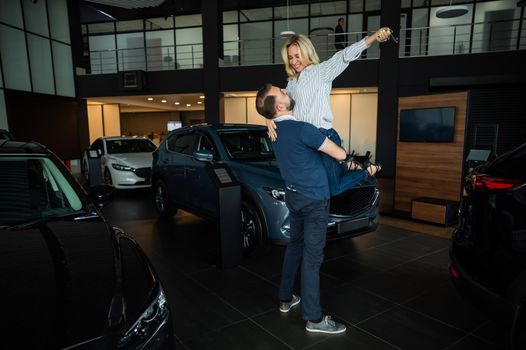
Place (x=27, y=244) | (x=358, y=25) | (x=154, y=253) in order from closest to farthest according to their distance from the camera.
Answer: (x=27, y=244), (x=154, y=253), (x=358, y=25)

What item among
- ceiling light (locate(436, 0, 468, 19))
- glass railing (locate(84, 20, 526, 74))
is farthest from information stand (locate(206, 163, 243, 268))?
glass railing (locate(84, 20, 526, 74))

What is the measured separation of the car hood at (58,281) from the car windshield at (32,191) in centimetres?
19

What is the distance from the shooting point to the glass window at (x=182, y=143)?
502cm

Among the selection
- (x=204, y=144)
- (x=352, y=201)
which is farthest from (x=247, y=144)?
(x=352, y=201)

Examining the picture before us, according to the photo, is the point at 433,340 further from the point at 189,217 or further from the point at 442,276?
the point at 189,217

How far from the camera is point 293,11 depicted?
1614 cm

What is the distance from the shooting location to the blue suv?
3.53 m

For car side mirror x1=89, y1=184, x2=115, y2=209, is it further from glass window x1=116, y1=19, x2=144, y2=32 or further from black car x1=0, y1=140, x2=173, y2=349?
glass window x1=116, y1=19, x2=144, y2=32

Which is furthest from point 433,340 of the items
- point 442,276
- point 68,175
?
point 68,175

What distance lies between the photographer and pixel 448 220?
5242 millimetres

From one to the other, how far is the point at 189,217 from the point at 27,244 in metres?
4.32

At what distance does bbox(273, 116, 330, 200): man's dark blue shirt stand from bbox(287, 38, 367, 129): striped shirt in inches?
7.5

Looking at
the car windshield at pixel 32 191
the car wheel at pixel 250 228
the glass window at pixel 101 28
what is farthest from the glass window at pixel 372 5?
the car windshield at pixel 32 191

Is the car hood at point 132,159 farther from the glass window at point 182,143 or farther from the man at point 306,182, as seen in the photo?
the man at point 306,182
